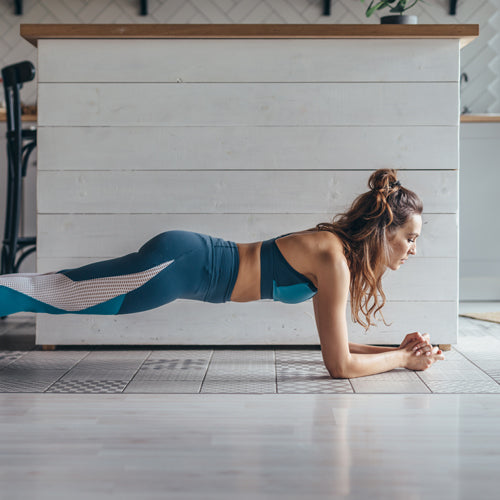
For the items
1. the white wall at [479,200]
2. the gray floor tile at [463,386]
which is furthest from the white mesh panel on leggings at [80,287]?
the white wall at [479,200]

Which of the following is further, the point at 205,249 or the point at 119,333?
the point at 119,333

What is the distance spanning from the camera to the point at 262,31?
7.25ft

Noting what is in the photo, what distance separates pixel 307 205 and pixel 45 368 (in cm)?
102

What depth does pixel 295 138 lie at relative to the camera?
2254 millimetres

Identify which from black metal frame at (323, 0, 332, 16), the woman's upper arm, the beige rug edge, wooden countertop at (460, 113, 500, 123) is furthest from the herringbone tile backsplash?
the woman's upper arm

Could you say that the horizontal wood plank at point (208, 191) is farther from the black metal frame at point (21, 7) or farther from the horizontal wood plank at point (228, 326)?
the black metal frame at point (21, 7)

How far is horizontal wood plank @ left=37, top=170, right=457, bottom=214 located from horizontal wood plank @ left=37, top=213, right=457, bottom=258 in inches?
1.0

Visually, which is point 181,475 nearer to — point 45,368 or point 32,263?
point 45,368

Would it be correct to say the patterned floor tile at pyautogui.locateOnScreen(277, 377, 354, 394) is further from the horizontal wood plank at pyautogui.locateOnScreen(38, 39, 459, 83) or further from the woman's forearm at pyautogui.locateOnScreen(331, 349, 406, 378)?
the horizontal wood plank at pyautogui.locateOnScreen(38, 39, 459, 83)

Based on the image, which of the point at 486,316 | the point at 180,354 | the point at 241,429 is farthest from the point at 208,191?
the point at 486,316

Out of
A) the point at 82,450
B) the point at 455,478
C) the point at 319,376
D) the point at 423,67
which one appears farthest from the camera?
the point at 423,67

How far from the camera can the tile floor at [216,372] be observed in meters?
1.78

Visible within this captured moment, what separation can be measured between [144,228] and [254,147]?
18.8 inches

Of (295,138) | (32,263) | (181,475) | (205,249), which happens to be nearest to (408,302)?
(295,138)
